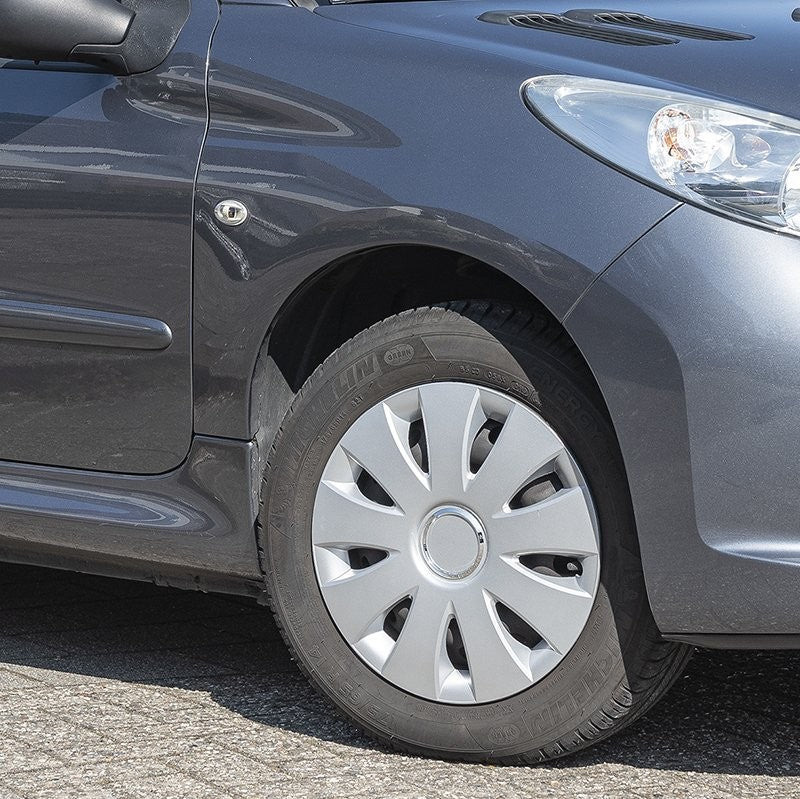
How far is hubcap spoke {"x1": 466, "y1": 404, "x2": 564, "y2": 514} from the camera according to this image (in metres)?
2.40

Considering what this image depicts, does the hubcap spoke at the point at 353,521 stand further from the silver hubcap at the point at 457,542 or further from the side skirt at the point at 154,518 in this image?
the side skirt at the point at 154,518

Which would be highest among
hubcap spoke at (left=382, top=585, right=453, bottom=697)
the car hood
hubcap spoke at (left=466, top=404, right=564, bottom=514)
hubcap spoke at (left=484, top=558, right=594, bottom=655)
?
the car hood

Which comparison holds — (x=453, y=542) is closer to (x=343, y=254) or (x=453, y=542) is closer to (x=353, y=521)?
(x=353, y=521)

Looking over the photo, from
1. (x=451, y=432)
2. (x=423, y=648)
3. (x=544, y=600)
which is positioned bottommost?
(x=423, y=648)

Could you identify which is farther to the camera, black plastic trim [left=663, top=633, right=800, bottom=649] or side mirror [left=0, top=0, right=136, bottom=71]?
side mirror [left=0, top=0, right=136, bottom=71]

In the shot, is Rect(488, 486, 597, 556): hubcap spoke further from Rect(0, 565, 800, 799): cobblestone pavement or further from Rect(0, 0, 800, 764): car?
Rect(0, 565, 800, 799): cobblestone pavement

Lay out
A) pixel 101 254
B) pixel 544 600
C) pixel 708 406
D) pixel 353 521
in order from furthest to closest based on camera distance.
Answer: pixel 101 254 → pixel 353 521 → pixel 544 600 → pixel 708 406

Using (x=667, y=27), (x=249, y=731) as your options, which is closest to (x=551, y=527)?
(x=249, y=731)

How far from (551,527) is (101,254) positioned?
931mm

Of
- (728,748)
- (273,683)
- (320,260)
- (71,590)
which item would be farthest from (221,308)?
(71,590)

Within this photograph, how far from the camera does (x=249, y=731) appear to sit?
2746 millimetres

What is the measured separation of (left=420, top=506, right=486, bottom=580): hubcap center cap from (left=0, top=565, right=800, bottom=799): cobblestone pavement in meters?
0.36

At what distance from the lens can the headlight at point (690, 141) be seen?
2203mm

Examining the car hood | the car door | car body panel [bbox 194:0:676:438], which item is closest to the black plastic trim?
car body panel [bbox 194:0:676:438]
